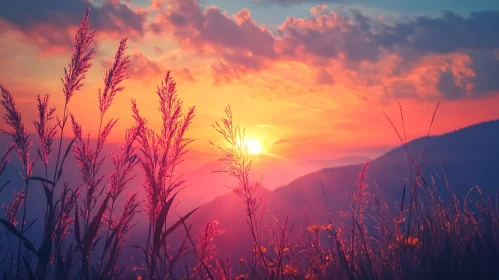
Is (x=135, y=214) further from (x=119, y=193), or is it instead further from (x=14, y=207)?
(x=14, y=207)

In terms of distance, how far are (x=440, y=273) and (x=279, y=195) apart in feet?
160

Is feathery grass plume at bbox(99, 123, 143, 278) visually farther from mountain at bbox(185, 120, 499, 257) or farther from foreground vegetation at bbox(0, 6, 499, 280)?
mountain at bbox(185, 120, 499, 257)

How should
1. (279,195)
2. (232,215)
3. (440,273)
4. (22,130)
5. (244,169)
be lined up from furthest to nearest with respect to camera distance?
(279,195)
(232,215)
(22,130)
(244,169)
(440,273)

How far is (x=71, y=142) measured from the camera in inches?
114

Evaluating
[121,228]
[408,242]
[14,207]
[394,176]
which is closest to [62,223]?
[121,228]

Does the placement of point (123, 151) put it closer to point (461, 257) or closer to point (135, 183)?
point (135, 183)

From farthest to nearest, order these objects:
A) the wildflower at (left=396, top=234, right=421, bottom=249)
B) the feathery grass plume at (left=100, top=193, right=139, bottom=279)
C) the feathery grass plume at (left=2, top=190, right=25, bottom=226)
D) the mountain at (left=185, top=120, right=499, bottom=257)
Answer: the mountain at (left=185, top=120, right=499, bottom=257) < the feathery grass plume at (left=2, top=190, right=25, bottom=226) < the feathery grass plume at (left=100, top=193, right=139, bottom=279) < the wildflower at (left=396, top=234, right=421, bottom=249)

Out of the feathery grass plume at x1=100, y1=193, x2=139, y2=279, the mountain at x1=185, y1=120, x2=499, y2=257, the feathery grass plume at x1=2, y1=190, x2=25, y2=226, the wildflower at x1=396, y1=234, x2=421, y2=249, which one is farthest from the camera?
the mountain at x1=185, y1=120, x2=499, y2=257

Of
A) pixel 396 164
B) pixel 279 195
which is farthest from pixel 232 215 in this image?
pixel 396 164

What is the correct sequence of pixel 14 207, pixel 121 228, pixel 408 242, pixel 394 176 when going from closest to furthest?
pixel 408 242, pixel 121 228, pixel 14 207, pixel 394 176

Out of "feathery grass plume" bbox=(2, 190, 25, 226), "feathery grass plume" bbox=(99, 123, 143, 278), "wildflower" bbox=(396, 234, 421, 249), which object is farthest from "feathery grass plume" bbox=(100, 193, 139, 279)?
"wildflower" bbox=(396, 234, 421, 249)

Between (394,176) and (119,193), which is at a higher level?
(119,193)

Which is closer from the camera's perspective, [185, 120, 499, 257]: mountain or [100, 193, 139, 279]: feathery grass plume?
[100, 193, 139, 279]: feathery grass plume

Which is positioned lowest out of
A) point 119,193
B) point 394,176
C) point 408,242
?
point 394,176
